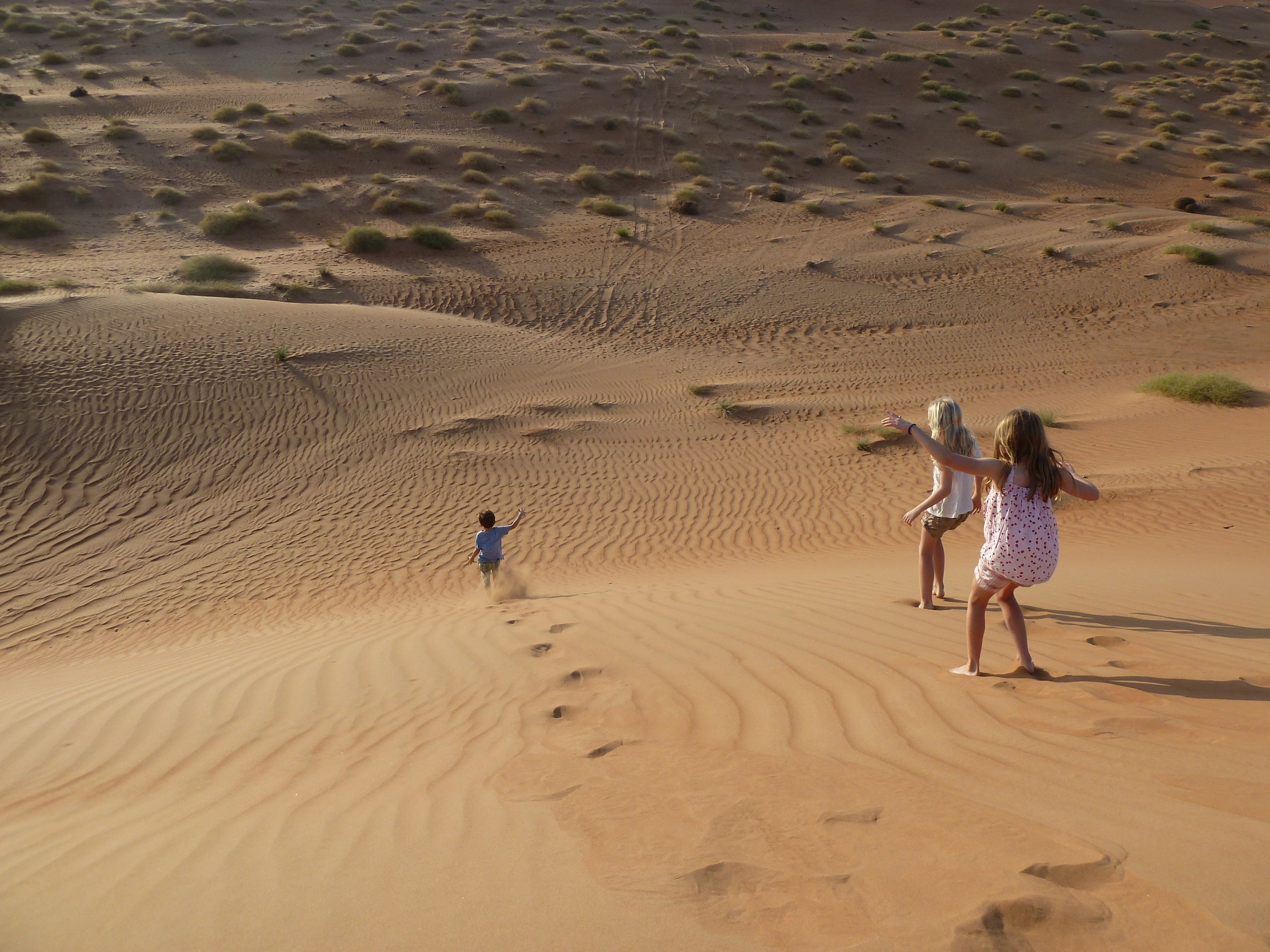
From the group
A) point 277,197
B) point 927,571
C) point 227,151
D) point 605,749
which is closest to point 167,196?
point 277,197

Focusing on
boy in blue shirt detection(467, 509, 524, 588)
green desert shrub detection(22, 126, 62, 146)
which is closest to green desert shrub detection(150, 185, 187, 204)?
green desert shrub detection(22, 126, 62, 146)

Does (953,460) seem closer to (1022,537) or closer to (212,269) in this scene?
(1022,537)

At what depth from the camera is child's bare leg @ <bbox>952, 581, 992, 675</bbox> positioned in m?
4.16

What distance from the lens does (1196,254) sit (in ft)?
75.7

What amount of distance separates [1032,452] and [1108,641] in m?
1.86

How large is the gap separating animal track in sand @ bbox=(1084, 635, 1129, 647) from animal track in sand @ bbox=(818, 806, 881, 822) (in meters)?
2.78

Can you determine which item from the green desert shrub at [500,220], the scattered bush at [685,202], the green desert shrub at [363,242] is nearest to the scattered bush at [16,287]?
the green desert shrub at [363,242]

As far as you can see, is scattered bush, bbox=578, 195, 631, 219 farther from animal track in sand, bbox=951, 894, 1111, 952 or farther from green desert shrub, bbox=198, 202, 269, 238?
animal track in sand, bbox=951, 894, 1111, 952

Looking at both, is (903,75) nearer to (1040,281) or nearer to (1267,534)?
(1040,281)

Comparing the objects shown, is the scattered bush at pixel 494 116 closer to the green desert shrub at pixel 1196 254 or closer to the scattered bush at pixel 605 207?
the scattered bush at pixel 605 207

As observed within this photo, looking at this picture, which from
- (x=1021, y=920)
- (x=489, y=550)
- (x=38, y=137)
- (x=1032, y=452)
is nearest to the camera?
(x=1021, y=920)

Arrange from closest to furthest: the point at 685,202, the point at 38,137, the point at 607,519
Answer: the point at 607,519 < the point at 685,202 < the point at 38,137

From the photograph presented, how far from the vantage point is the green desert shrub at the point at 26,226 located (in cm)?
2358

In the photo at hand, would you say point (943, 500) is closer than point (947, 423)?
No
